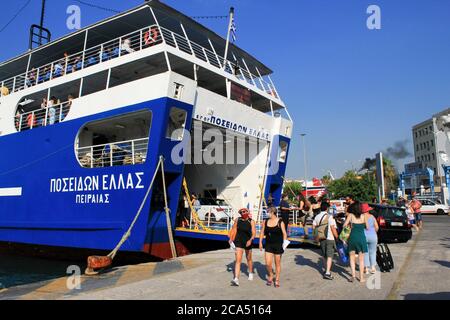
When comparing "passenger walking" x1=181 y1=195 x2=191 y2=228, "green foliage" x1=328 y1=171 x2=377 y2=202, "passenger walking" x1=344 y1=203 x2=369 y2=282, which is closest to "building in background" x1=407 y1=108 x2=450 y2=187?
"green foliage" x1=328 y1=171 x2=377 y2=202

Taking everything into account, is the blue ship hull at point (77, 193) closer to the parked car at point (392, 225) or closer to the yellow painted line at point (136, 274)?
the yellow painted line at point (136, 274)

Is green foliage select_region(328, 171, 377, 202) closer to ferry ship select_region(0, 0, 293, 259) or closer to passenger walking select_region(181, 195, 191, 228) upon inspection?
ferry ship select_region(0, 0, 293, 259)

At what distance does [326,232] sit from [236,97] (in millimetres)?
7348

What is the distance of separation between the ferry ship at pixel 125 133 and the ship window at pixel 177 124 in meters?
0.03

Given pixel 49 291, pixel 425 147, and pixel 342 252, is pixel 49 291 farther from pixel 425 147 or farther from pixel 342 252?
pixel 425 147

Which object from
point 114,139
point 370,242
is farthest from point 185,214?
point 370,242

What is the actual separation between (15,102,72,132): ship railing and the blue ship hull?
37 cm

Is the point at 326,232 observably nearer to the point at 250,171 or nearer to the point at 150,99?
the point at 150,99

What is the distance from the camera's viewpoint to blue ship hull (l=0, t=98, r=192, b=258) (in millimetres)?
9508

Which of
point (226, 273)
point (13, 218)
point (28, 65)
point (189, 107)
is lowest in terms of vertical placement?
point (226, 273)

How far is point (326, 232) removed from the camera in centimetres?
664

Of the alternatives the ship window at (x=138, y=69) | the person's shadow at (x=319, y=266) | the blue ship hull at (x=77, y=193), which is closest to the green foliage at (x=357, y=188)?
the ship window at (x=138, y=69)
